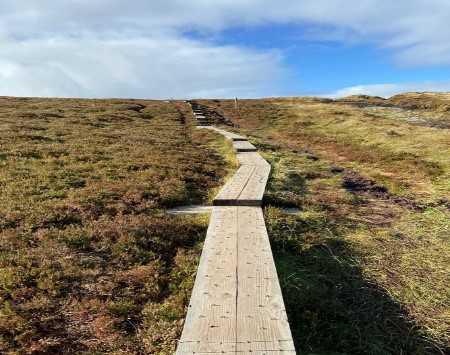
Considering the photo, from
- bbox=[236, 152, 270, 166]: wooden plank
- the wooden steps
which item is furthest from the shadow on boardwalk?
bbox=[236, 152, 270, 166]: wooden plank

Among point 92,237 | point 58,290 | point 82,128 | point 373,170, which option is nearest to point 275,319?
point 58,290

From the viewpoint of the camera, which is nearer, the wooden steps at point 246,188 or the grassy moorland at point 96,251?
the grassy moorland at point 96,251

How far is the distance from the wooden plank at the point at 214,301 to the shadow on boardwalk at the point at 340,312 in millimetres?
1068

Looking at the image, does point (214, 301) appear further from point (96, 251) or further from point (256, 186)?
point (256, 186)

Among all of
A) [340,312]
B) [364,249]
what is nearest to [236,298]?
[340,312]

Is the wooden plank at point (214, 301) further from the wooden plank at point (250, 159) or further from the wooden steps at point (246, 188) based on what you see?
the wooden plank at point (250, 159)

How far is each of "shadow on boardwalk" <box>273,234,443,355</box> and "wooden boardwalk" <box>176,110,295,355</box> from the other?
786 millimetres

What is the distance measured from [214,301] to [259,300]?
1.78ft

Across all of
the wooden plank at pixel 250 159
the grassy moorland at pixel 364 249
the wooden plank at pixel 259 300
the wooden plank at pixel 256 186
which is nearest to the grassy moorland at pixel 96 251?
the wooden plank at pixel 250 159

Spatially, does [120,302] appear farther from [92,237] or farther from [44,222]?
[44,222]

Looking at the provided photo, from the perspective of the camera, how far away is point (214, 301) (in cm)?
516

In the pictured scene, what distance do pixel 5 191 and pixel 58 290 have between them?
6.19 m

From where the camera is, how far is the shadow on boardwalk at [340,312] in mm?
5621

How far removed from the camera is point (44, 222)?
9227 millimetres
